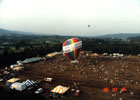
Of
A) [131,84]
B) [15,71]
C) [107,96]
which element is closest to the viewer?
[107,96]

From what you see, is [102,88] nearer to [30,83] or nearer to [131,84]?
[131,84]

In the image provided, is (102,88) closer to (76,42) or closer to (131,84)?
(131,84)

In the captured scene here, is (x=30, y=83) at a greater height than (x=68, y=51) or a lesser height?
lesser

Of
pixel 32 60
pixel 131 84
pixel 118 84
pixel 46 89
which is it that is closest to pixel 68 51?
pixel 46 89

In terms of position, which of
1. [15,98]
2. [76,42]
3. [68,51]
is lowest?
[15,98]

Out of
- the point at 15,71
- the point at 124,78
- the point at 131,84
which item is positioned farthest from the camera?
the point at 15,71

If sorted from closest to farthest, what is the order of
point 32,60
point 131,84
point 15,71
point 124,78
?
1. point 131,84
2. point 124,78
3. point 15,71
4. point 32,60

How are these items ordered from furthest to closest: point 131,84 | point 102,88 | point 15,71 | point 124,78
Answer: point 15,71, point 124,78, point 131,84, point 102,88

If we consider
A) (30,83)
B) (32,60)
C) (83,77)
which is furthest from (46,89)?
(32,60)

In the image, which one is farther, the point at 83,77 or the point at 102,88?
the point at 83,77
